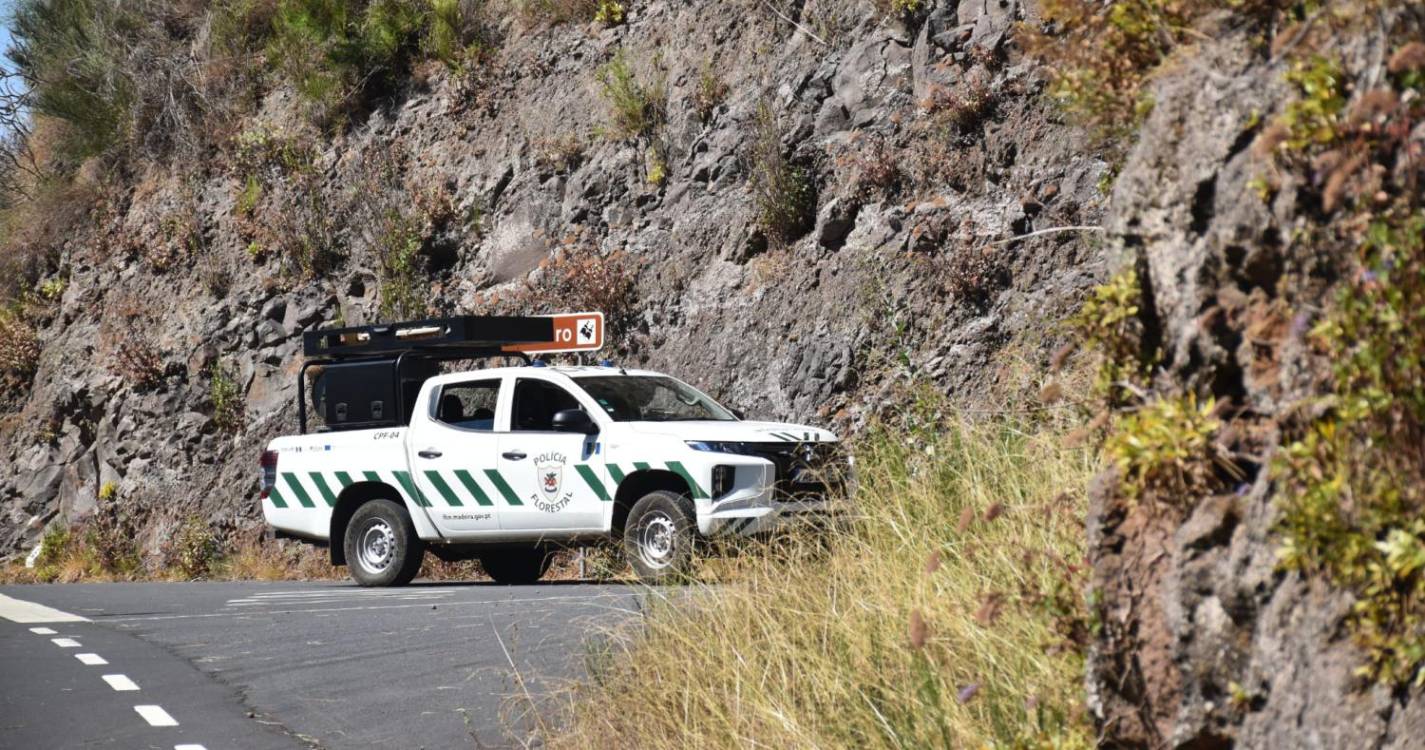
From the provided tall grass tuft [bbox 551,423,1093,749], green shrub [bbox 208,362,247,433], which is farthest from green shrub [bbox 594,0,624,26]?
tall grass tuft [bbox 551,423,1093,749]

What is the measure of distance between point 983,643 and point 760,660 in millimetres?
1136

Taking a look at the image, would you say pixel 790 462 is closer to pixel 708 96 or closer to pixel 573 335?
pixel 573 335

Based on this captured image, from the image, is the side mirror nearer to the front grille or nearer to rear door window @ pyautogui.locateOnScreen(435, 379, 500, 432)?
rear door window @ pyautogui.locateOnScreen(435, 379, 500, 432)

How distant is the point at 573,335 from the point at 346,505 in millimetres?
2996

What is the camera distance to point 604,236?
846 inches

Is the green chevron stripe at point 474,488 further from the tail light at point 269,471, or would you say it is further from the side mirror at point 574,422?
the tail light at point 269,471

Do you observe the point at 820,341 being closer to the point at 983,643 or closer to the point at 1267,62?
the point at 983,643

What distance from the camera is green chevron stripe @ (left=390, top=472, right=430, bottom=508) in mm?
14609

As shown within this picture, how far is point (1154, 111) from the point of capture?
3459 mm

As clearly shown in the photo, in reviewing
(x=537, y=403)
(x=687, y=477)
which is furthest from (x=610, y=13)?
(x=687, y=477)

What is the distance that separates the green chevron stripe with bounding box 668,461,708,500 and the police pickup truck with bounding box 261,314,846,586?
0.01 meters

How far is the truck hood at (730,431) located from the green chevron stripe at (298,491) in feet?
12.8

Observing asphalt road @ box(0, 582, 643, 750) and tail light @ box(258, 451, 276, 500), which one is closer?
asphalt road @ box(0, 582, 643, 750)

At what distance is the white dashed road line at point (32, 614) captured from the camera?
13039 millimetres
